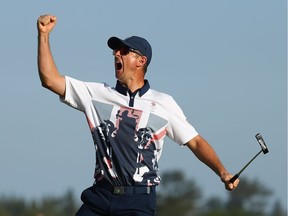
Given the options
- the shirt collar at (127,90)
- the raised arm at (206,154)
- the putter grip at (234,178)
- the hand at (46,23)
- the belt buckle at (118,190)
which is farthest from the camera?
the raised arm at (206,154)

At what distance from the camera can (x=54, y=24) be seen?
1215cm

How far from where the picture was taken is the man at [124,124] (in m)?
12.3

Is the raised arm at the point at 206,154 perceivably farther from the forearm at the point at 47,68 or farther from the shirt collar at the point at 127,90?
the forearm at the point at 47,68

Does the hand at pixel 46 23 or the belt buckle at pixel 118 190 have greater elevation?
the hand at pixel 46 23

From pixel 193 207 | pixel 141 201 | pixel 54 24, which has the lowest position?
pixel 193 207

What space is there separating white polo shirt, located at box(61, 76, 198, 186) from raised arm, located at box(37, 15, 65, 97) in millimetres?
194

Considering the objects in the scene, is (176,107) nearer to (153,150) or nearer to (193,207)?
(153,150)

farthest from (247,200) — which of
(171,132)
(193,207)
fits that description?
(171,132)

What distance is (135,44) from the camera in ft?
41.7

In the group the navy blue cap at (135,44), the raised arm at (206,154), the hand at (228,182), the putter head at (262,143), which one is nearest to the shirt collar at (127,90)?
the navy blue cap at (135,44)

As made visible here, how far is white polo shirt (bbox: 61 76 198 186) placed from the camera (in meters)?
12.3

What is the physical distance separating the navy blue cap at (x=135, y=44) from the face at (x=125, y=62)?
0.04 metres

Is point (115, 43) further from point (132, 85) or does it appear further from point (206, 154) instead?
point (206, 154)

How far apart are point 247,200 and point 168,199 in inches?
213
